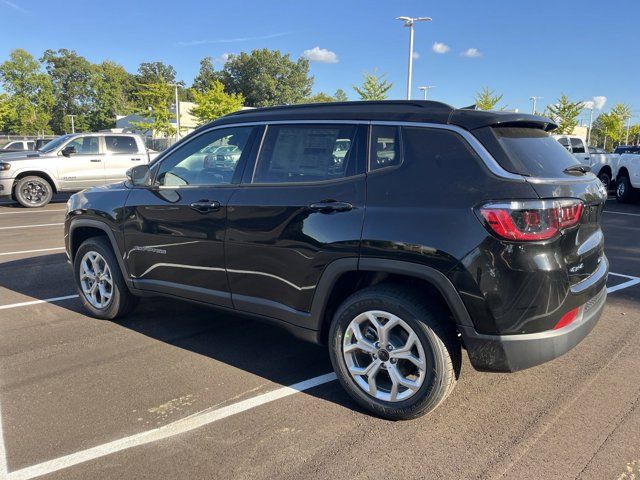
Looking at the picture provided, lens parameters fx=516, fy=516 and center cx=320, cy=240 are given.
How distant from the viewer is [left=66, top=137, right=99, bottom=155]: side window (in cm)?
1383

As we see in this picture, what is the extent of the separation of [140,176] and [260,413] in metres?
2.28

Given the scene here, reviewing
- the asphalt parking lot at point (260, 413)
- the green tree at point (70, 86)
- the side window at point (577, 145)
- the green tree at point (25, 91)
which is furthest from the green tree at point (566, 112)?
the green tree at point (70, 86)

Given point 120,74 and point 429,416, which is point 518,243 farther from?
point 120,74

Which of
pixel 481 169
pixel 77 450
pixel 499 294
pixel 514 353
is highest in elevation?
pixel 481 169

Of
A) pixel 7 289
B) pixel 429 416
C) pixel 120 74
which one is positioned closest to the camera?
pixel 429 416

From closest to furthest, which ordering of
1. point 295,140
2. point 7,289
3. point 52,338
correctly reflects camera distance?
point 295,140 → point 52,338 → point 7,289

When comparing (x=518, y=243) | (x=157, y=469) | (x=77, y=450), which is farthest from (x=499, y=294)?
(x=77, y=450)

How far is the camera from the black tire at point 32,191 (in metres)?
13.2

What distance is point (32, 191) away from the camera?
13.4m

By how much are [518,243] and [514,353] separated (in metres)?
0.59

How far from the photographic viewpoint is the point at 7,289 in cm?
588

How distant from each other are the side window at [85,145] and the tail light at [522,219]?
1347 centimetres

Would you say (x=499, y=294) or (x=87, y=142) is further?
(x=87, y=142)

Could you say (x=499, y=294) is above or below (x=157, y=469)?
above
